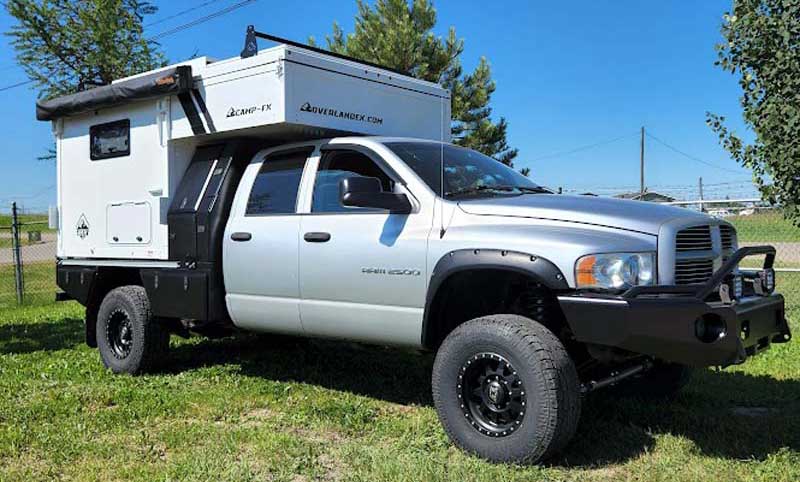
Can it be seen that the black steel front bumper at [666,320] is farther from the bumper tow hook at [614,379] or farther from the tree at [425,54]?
the tree at [425,54]

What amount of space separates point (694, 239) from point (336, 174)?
8.32ft

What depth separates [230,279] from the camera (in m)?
5.68

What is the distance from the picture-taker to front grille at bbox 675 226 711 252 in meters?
3.99

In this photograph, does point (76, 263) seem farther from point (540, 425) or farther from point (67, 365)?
point (540, 425)

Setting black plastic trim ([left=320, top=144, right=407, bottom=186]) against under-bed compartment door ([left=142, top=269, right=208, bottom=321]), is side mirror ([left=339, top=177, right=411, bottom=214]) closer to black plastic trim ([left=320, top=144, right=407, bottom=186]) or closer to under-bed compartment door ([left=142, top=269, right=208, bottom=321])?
black plastic trim ([left=320, top=144, right=407, bottom=186])

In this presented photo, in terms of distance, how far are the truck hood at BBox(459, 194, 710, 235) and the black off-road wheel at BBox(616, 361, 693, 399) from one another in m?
1.49

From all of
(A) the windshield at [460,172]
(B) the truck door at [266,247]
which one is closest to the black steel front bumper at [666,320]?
(A) the windshield at [460,172]

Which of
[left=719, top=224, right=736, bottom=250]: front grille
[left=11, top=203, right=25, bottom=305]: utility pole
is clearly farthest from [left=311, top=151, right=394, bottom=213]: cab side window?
[left=11, top=203, right=25, bottom=305]: utility pole

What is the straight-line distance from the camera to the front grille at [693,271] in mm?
3945

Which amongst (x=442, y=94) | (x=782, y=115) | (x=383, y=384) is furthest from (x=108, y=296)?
(x=782, y=115)

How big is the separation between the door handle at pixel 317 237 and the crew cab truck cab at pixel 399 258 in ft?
0.04

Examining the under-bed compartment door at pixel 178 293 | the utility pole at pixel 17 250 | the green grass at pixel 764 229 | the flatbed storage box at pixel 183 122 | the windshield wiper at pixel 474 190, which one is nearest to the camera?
the windshield wiper at pixel 474 190

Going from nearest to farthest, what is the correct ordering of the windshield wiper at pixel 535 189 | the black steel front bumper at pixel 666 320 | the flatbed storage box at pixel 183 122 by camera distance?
1. the black steel front bumper at pixel 666 320
2. the windshield wiper at pixel 535 189
3. the flatbed storage box at pixel 183 122

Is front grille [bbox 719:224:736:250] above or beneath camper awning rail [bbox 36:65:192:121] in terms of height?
beneath
